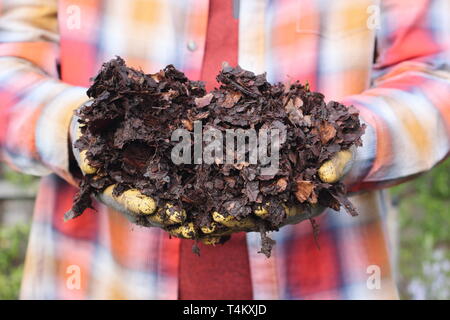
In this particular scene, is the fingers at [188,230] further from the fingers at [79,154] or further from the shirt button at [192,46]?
the shirt button at [192,46]

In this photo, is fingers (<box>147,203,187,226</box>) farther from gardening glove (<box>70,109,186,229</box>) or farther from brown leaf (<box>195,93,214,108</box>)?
brown leaf (<box>195,93,214,108</box>)

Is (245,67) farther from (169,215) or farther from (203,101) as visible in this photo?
(169,215)

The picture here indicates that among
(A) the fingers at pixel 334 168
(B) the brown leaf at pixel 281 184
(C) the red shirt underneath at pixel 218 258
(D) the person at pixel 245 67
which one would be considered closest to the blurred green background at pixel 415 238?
(D) the person at pixel 245 67

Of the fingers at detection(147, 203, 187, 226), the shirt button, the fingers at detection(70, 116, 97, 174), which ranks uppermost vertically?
the shirt button

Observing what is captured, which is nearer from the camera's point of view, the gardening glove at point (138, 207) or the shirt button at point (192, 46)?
the gardening glove at point (138, 207)

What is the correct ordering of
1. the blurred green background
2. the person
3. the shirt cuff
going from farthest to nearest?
the blurred green background
the person
the shirt cuff

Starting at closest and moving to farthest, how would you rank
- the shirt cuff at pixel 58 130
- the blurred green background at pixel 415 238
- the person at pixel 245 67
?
the shirt cuff at pixel 58 130, the person at pixel 245 67, the blurred green background at pixel 415 238

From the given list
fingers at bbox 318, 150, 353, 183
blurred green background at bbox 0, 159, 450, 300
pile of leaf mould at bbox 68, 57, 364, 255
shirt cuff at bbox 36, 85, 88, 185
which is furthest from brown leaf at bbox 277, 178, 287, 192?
blurred green background at bbox 0, 159, 450, 300

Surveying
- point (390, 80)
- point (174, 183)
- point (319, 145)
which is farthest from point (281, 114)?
point (390, 80)
